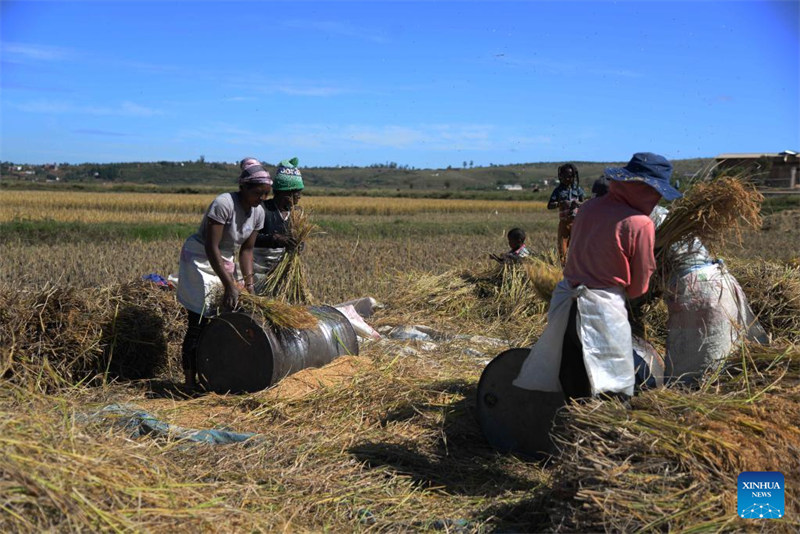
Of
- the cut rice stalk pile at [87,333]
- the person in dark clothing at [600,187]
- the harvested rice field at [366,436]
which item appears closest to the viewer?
the harvested rice field at [366,436]

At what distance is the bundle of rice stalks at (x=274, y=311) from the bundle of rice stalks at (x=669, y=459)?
8.01 feet

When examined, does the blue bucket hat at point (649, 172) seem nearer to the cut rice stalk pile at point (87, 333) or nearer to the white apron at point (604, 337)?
the white apron at point (604, 337)

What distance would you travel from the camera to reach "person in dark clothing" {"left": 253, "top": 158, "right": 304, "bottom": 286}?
20.7 feet

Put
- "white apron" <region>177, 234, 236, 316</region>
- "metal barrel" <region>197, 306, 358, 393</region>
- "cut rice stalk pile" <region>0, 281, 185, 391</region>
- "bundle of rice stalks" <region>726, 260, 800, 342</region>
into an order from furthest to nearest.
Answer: "bundle of rice stalks" <region>726, 260, 800, 342</region>, "white apron" <region>177, 234, 236, 316</region>, "cut rice stalk pile" <region>0, 281, 185, 391</region>, "metal barrel" <region>197, 306, 358, 393</region>

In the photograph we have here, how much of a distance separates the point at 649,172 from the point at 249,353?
118 inches

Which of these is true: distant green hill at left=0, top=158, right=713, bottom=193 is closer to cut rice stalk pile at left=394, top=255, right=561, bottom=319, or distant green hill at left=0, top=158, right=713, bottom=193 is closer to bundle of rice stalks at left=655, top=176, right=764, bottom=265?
cut rice stalk pile at left=394, top=255, right=561, bottom=319

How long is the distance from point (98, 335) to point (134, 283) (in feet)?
2.28

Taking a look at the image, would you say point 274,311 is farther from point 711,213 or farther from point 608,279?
point 711,213

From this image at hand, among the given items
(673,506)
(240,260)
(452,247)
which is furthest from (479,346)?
(452,247)

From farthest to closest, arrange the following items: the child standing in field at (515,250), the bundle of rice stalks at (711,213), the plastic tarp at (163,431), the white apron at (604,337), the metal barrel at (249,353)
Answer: the child standing in field at (515,250) < the metal barrel at (249,353) < the plastic tarp at (163,431) < the bundle of rice stalks at (711,213) < the white apron at (604,337)

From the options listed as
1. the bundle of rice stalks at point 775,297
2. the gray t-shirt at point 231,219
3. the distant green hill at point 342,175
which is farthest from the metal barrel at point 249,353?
the distant green hill at point 342,175

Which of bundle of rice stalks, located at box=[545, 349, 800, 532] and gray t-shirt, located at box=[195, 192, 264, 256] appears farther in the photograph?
gray t-shirt, located at box=[195, 192, 264, 256]

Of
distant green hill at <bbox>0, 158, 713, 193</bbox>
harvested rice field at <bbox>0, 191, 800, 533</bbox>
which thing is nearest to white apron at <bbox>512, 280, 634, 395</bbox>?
harvested rice field at <bbox>0, 191, 800, 533</bbox>

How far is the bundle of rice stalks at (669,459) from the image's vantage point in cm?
301
